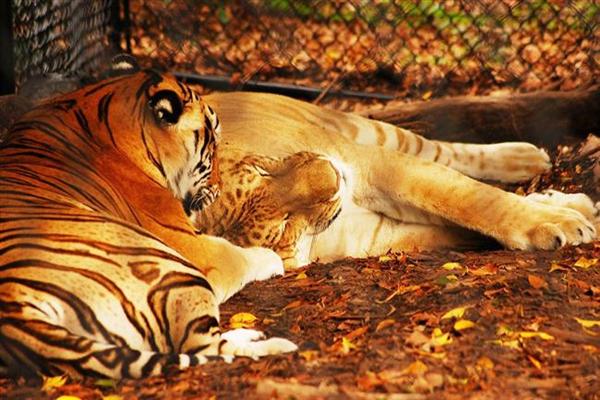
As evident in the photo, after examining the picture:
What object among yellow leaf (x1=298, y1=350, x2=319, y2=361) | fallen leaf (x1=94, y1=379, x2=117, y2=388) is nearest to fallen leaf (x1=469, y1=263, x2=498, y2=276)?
yellow leaf (x1=298, y1=350, x2=319, y2=361)

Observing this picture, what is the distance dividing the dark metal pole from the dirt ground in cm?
290

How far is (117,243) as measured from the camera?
386 centimetres

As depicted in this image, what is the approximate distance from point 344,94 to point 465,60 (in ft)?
3.74

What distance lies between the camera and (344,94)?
840 centimetres

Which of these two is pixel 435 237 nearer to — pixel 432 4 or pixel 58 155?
pixel 58 155

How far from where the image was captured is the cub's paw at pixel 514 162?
6.34 metres

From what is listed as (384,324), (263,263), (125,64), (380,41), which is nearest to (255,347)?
(384,324)

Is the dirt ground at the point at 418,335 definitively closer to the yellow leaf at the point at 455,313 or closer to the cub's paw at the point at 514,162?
the yellow leaf at the point at 455,313

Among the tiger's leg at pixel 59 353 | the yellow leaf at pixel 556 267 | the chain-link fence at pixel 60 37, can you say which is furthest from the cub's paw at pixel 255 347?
the chain-link fence at pixel 60 37

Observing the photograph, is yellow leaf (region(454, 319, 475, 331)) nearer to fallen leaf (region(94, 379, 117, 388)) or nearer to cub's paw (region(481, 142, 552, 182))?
fallen leaf (region(94, 379, 117, 388))

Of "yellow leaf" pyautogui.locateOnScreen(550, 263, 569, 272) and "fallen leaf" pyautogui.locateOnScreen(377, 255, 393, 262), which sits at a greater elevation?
"yellow leaf" pyautogui.locateOnScreen(550, 263, 569, 272)

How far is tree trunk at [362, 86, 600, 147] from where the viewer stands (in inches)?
264

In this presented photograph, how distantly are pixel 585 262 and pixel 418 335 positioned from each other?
3.72 ft

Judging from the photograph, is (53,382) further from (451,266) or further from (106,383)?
(451,266)
